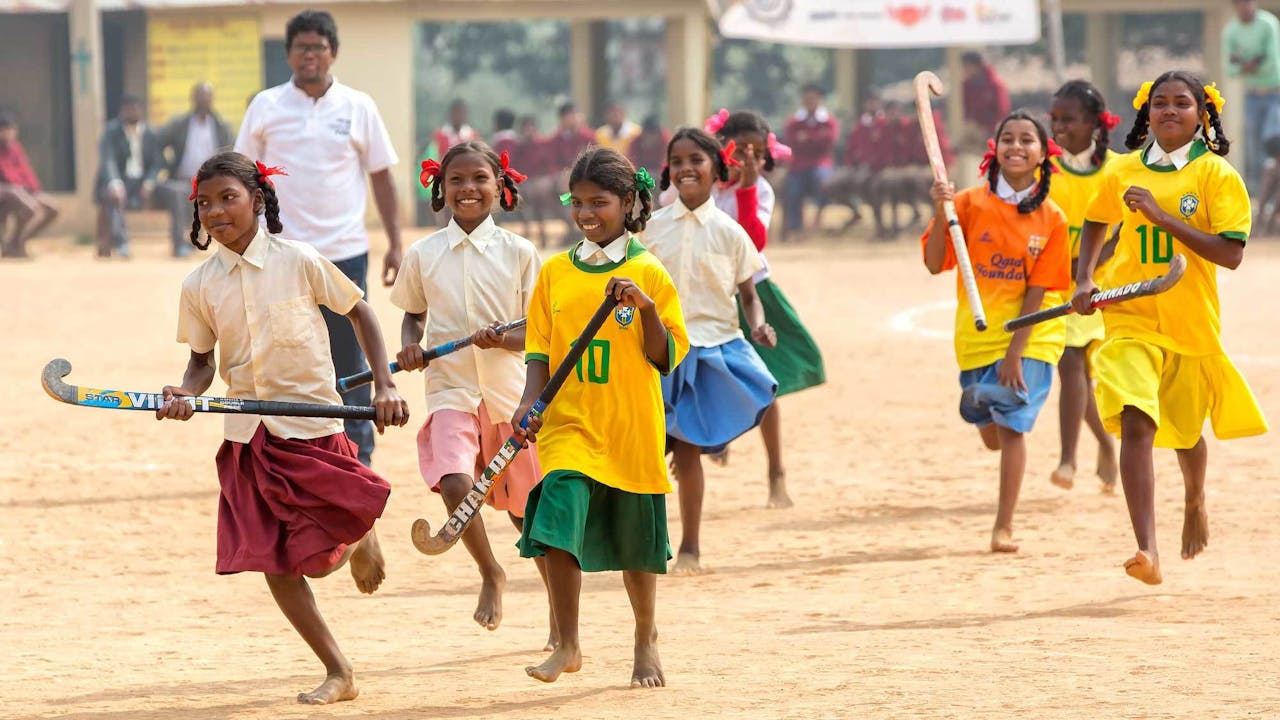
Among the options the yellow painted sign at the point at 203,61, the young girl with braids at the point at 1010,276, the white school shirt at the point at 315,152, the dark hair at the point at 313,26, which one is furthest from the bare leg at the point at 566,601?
the yellow painted sign at the point at 203,61

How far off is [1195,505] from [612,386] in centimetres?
250

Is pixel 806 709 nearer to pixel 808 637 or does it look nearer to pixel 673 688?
pixel 673 688

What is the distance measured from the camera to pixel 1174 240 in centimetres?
650

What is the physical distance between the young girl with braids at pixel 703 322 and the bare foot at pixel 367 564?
171 cm

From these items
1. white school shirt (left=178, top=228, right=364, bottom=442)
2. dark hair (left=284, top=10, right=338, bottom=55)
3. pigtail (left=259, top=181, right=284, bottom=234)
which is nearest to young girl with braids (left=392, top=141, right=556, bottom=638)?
pigtail (left=259, top=181, right=284, bottom=234)

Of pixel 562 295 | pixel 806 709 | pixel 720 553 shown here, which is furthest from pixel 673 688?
pixel 720 553

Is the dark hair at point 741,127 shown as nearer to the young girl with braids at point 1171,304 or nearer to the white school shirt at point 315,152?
the white school shirt at point 315,152

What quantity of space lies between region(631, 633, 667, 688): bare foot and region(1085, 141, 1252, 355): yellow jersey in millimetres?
2238

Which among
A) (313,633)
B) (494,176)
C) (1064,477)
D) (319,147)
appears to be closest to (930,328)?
(1064,477)

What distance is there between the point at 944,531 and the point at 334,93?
3288 mm

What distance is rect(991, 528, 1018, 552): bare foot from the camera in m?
7.50

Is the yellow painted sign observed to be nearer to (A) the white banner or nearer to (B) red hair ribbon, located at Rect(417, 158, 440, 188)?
(A) the white banner

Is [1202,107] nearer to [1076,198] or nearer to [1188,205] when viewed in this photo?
[1188,205]

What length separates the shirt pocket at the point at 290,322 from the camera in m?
5.39
